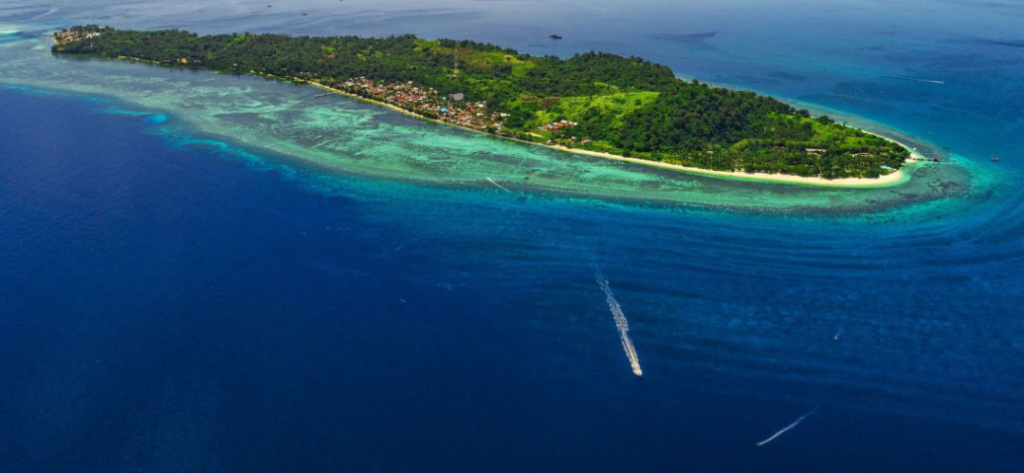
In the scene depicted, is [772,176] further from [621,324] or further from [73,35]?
[73,35]

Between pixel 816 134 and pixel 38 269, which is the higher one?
pixel 816 134

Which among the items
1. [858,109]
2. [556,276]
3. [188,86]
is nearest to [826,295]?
[556,276]

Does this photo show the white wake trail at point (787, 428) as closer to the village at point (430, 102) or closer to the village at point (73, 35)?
the village at point (430, 102)

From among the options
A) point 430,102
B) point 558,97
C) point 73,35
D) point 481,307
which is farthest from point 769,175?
point 73,35

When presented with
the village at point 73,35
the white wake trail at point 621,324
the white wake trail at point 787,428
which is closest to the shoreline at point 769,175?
the white wake trail at point 621,324

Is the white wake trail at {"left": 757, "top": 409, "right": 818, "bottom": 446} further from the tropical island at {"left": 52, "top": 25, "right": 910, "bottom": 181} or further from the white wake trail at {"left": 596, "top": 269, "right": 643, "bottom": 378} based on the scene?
the tropical island at {"left": 52, "top": 25, "right": 910, "bottom": 181}

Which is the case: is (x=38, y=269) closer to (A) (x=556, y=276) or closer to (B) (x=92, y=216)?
(B) (x=92, y=216)
